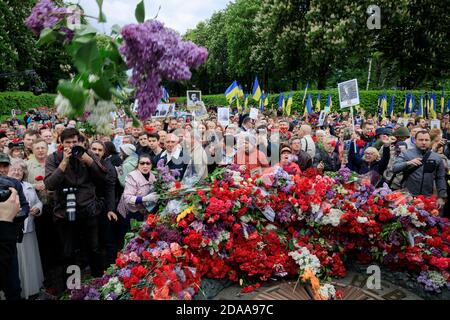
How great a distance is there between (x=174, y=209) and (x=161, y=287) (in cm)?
92

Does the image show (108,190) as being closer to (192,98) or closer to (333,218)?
(333,218)

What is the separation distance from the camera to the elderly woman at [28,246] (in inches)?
185

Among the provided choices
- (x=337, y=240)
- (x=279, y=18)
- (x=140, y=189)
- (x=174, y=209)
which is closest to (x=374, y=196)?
(x=337, y=240)

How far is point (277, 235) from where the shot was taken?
3.79m

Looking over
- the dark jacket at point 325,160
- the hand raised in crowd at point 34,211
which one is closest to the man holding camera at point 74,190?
the hand raised in crowd at point 34,211

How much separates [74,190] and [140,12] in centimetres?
351

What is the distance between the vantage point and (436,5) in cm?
2466

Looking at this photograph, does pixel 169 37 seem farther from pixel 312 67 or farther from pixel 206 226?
pixel 312 67

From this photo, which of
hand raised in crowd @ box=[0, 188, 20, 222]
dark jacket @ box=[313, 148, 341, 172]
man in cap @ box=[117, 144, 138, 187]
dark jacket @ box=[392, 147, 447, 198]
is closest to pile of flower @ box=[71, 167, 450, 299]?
hand raised in crowd @ box=[0, 188, 20, 222]

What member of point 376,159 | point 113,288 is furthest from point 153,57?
point 376,159

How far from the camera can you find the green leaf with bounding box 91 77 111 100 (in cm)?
142

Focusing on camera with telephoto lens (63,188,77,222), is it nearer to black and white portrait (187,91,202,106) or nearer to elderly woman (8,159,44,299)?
elderly woman (8,159,44,299)

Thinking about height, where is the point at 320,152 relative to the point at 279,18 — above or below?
below

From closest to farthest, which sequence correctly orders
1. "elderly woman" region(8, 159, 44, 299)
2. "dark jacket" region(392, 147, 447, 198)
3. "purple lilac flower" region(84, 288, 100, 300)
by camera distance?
"purple lilac flower" region(84, 288, 100, 300), "elderly woman" region(8, 159, 44, 299), "dark jacket" region(392, 147, 447, 198)
